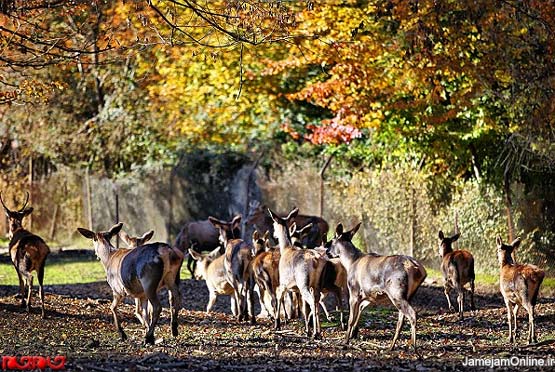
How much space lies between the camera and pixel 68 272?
26.7m

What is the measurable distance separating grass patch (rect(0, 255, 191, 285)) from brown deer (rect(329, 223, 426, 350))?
34.8 feet

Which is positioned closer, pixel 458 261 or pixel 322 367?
pixel 322 367

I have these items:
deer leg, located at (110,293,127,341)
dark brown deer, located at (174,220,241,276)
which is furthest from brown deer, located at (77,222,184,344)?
dark brown deer, located at (174,220,241,276)

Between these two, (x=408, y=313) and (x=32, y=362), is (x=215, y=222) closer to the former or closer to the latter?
(x=408, y=313)

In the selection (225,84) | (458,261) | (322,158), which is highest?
(225,84)

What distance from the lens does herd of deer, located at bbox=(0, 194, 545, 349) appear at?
13.2 metres

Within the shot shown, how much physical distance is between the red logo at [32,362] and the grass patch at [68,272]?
38.6 feet

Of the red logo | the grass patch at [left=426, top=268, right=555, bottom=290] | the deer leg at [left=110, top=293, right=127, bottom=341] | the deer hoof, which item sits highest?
the grass patch at [left=426, top=268, right=555, bottom=290]

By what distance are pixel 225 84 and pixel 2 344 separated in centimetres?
1707

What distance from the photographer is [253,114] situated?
102ft

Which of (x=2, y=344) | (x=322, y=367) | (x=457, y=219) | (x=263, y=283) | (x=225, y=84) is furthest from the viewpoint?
(x=225, y=84)

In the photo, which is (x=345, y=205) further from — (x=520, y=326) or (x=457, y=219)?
(x=520, y=326)

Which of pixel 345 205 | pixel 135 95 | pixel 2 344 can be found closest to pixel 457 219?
pixel 345 205

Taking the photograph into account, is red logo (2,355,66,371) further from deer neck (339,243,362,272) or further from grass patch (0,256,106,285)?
grass patch (0,256,106,285)
